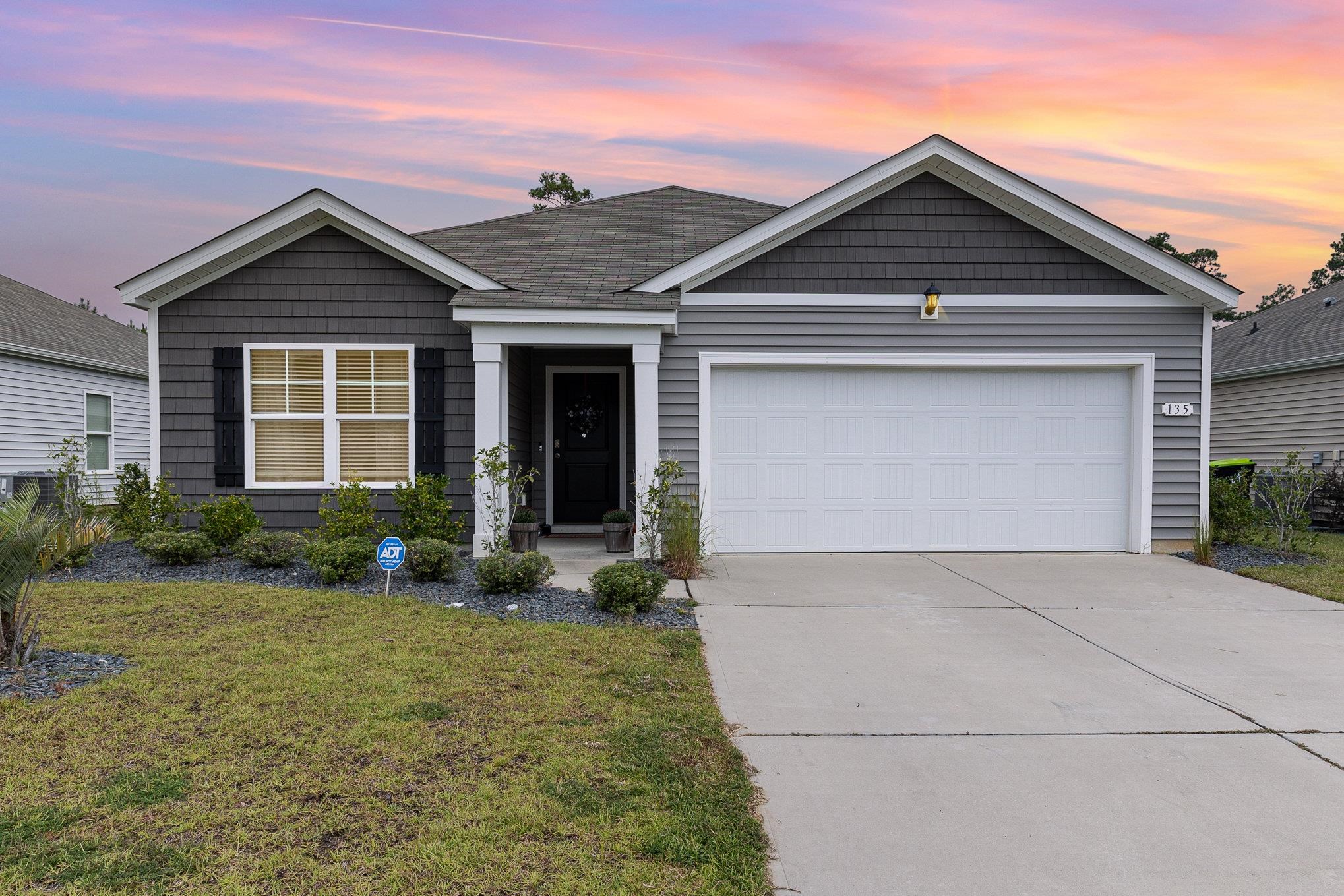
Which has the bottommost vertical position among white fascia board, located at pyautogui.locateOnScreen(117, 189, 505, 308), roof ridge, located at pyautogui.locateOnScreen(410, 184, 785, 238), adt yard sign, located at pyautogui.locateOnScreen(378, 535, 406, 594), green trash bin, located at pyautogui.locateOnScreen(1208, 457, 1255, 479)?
adt yard sign, located at pyautogui.locateOnScreen(378, 535, 406, 594)

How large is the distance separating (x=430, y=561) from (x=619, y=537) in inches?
95.1

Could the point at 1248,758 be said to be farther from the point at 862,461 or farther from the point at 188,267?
the point at 188,267

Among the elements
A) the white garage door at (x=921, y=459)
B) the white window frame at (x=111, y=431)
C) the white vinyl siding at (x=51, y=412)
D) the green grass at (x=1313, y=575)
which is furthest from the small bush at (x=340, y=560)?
the white window frame at (x=111, y=431)

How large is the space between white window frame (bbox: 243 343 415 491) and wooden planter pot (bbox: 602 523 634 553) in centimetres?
221

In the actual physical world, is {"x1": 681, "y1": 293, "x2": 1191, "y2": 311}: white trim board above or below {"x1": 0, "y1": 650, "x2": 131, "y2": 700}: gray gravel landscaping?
above

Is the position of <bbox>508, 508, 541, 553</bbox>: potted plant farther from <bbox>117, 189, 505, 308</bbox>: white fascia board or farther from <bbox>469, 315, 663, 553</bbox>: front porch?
<bbox>117, 189, 505, 308</bbox>: white fascia board

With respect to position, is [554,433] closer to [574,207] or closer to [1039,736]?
[574,207]

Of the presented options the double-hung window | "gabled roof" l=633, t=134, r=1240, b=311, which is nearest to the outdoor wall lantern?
"gabled roof" l=633, t=134, r=1240, b=311

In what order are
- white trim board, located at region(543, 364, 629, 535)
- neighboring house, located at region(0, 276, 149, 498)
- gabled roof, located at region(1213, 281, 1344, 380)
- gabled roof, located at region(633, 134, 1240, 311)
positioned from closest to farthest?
gabled roof, located at region(633, 134, 1240, 311)
white trim board, located at region(543, 364, 629, 535)
neighboring house, located at region(0, 276, 149, 498)
gabled roof, located at region(1213, 281, 1344, 380)

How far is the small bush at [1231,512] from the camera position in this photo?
9.01 m

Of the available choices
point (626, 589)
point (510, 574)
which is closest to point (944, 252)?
point (626, 589)

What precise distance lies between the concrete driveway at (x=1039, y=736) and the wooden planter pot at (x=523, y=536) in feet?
8.36

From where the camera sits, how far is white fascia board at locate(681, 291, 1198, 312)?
8742mm

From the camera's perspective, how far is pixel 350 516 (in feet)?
26.5
